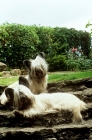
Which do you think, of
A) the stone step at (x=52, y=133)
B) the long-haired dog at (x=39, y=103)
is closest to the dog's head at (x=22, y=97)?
the long-haired dog at (x=39, y=103)

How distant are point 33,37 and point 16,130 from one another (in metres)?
13.4

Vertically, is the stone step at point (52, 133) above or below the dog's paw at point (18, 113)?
below

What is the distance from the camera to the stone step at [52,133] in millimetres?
5766

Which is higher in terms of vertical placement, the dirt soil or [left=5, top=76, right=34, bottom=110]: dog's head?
[left=5, top=76, right=34, bottom=110]: dog's head

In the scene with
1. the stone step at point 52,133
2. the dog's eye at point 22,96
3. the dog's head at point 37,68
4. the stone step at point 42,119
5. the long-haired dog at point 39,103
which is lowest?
the stone step at point 52,133

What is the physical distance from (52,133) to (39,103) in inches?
25.1

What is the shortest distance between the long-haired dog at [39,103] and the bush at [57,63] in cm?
1112

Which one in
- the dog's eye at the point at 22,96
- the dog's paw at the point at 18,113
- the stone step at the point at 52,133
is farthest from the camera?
the dog's paw at the point at 18,113

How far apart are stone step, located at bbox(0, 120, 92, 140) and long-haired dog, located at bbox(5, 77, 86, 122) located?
0.29 meters

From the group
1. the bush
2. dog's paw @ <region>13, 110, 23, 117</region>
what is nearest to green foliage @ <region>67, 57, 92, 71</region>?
the bush

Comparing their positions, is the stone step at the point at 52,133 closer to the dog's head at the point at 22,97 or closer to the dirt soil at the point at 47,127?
the dirt soil at the point at 47,127

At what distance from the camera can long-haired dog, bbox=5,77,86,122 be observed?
237 inches

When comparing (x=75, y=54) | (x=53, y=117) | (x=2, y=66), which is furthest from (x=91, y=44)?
(x=53, y=117)

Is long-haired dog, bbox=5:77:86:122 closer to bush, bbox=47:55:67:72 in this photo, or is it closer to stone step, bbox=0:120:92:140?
stone step, bbox=0:120:92:140
